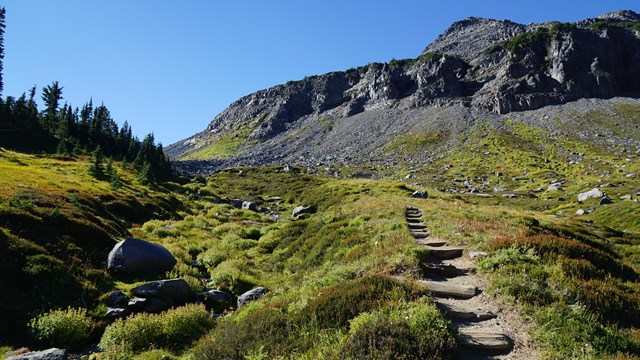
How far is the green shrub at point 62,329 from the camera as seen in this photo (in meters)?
10.8

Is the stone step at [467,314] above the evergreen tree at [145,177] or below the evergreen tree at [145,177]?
below

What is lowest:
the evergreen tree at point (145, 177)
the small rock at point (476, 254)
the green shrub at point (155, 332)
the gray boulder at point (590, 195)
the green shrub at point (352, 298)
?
the gray boulder at point (590, 195)

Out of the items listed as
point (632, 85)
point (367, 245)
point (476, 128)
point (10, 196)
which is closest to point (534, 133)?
point (476, 128)

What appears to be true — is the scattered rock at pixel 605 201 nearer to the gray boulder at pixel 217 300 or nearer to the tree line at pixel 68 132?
the gray boulder at pixel 217 300

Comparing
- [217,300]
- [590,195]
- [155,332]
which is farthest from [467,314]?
[590,195]

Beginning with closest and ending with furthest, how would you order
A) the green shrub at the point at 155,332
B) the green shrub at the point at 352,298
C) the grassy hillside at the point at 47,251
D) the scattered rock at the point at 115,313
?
the green shrub at the point at 352,298 < the green shrub at the point at 155,332 < the grassy hillside at the point at 47,251 < the scattered rock at the point at 115,313

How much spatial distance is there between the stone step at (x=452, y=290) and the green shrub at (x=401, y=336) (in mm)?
Answer: 2114

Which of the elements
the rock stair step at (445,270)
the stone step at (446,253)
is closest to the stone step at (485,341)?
the rock stair step at (445,270)

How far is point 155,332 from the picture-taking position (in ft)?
35.5

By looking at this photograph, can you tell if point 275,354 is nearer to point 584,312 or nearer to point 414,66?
point 584,312

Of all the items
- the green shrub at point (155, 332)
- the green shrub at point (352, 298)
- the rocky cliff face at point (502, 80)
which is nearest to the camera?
the green shrub at point (352, 298)

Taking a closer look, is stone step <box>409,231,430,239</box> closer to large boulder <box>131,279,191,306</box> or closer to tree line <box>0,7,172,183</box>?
large boulder <box>131,279,191,306</box>

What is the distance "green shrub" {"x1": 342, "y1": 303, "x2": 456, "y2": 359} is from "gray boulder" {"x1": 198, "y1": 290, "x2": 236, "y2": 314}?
8701mm

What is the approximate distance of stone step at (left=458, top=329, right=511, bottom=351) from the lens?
726cm
